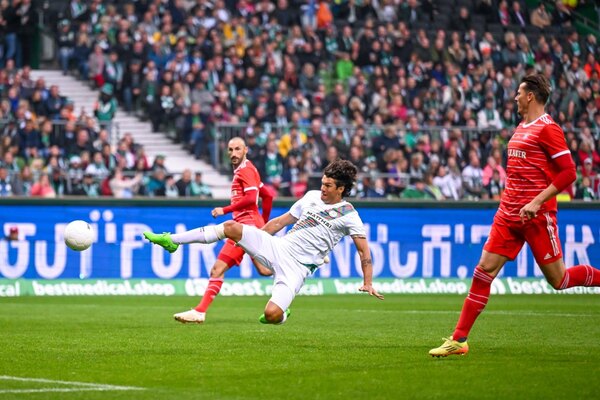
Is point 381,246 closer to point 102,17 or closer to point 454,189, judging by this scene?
point 454,189

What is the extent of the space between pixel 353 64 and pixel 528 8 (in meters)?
7.93

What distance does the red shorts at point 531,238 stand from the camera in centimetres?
1112

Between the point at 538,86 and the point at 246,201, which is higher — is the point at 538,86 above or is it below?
above

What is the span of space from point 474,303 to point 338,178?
1899 mm

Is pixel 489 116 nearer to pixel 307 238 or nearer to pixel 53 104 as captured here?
pixel 53 104

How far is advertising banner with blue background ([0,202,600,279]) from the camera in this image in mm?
22406

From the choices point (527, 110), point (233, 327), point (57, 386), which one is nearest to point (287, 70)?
point (233, 327)

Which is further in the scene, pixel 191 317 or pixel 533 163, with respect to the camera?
pixel 191 317

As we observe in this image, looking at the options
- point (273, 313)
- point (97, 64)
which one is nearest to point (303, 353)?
point (273, 313)

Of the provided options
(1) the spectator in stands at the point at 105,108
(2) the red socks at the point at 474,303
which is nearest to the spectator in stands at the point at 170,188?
(1) the spectator in stands at the point at 105,108

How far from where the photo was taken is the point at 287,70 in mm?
31078

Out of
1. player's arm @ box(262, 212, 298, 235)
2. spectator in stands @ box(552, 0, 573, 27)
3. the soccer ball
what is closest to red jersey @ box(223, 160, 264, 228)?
player's arm @ box(262, 212, 298, 235)

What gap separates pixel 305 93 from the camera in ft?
102

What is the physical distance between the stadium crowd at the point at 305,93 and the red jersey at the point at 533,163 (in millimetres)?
14483
